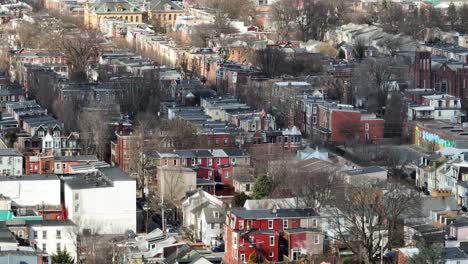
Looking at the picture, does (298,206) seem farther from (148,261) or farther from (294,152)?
(294,152)

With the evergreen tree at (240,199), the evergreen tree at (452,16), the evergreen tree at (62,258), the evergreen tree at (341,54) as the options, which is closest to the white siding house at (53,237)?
the evergreen tree at (62,258)

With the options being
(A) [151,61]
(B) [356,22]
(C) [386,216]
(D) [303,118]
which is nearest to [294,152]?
(D) [303,118]

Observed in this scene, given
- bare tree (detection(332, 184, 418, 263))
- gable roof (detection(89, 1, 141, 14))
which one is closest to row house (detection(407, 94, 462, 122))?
bare tree (detection(332, 184, 418, 263))

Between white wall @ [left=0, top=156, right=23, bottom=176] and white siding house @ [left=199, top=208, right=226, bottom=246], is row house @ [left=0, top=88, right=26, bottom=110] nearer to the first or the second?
white wall @ [left=0, top=156, right=23, bottom=176]

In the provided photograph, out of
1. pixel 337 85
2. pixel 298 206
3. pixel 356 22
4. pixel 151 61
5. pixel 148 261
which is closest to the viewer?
pixel 148 261

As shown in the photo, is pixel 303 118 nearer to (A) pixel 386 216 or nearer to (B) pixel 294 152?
(B) pixel 294 152

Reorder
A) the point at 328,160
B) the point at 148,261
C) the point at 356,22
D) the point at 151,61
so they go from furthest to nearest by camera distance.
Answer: the point at 356,22 → the point at 151,61 → the point at 328,160 → the point at 148,261

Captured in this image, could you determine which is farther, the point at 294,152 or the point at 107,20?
the point at 107,20

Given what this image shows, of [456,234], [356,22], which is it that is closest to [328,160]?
[456,234]
